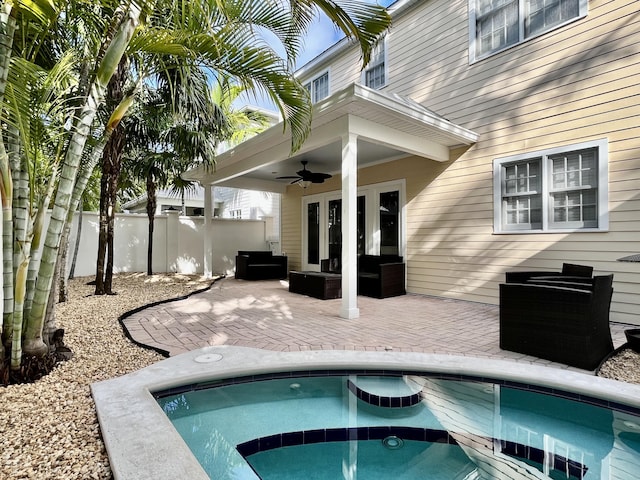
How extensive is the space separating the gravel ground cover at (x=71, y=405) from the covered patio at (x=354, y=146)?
2759 millimetres

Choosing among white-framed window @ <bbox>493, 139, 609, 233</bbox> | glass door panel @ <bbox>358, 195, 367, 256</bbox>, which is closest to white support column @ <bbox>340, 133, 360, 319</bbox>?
white-framed window @ <bbox>493, 139, 609, 233</bbox>

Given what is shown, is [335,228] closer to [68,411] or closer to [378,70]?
[378,70]

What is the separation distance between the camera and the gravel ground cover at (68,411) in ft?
5.06

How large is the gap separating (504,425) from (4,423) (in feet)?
9.78

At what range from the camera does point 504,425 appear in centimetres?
221

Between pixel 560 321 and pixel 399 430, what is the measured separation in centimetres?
190

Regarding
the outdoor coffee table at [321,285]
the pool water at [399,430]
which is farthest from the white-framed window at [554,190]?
the pool water at [399,430]

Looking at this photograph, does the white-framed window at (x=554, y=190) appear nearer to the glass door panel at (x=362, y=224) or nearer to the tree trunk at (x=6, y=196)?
the glass door panel at (x=362, y=224)

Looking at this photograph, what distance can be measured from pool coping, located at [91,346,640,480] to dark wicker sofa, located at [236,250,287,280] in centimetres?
591

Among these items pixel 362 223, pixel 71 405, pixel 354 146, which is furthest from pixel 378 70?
pixel 71 405

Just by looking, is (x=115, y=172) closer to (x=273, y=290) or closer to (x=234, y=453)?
(x=273, y=290)

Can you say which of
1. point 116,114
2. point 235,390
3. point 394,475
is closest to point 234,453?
point 235,390

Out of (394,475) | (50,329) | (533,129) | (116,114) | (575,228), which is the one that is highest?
(533,129)

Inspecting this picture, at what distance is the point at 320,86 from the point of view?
9.67 metres
